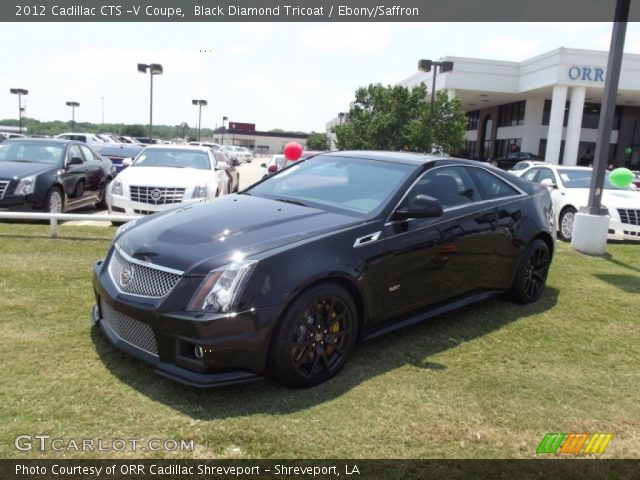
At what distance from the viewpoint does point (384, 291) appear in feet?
13.3

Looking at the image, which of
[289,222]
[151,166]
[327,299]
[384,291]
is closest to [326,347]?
[327,299]

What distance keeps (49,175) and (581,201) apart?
9.72m

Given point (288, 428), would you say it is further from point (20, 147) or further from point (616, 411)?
point (20, 147)

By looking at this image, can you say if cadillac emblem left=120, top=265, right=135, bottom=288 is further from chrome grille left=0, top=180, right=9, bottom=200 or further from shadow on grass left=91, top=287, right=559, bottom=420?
chrome grille left=0, top=180, right=9, bottom=200

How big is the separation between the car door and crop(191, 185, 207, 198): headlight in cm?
529

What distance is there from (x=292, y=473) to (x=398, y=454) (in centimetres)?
60

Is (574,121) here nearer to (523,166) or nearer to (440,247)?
(523,166)

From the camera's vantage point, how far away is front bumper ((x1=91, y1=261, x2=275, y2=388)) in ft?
10.7

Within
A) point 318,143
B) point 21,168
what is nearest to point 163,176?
point 21,168

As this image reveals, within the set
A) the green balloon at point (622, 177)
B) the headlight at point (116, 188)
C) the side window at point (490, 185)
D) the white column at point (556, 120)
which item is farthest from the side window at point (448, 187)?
the white column at point (556, 120)

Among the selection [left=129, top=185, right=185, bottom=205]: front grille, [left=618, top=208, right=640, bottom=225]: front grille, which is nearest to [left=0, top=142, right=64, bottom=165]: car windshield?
[left=129, top=185, right=185, bottom=205]: front grille

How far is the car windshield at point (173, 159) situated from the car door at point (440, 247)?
6633mm

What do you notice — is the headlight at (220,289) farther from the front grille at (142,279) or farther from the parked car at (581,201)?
the parked car at (581,201)

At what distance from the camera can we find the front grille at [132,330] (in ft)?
11.3
